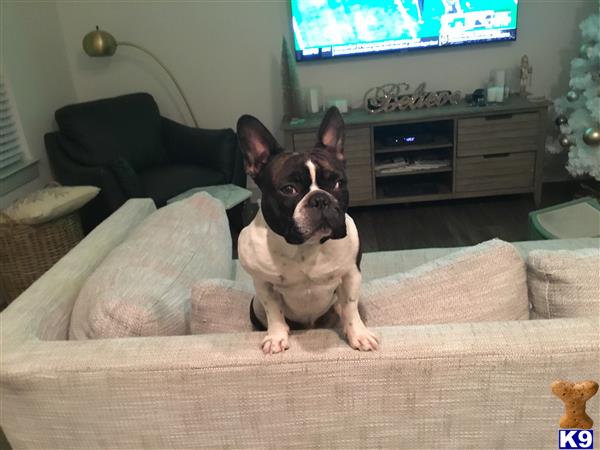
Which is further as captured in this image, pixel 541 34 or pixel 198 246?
pixel 541 34

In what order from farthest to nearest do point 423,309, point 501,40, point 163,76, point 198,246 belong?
point 163,76 → point 501,40 → point 198,246 → point 423,309

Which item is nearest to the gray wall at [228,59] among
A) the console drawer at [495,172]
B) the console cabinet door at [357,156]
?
the console cabinet door at [357,156]

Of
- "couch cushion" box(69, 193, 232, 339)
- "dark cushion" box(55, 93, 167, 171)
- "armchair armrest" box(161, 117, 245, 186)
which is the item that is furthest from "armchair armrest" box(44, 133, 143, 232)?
"couch cushion" box(69, 193, 232, 339)

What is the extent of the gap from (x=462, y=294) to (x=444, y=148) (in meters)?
2.70

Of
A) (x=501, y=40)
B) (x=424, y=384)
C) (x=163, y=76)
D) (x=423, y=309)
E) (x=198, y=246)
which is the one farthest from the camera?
(x=163, y=76)

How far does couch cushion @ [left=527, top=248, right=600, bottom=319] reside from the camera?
3.23ft

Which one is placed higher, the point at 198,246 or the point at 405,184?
the point at 198,246

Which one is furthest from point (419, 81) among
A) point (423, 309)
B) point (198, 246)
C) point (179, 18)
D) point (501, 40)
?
point (423, 309)

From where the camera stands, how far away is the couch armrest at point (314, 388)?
2.75 feet

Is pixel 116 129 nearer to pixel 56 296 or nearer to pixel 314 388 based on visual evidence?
pixel 56 296

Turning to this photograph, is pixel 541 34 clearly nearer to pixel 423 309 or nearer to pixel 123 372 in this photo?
pixel 423 309

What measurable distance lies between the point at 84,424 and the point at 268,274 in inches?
17.2

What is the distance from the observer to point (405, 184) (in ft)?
12.1

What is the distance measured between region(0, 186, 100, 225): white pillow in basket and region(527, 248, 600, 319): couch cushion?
7.72 ft
